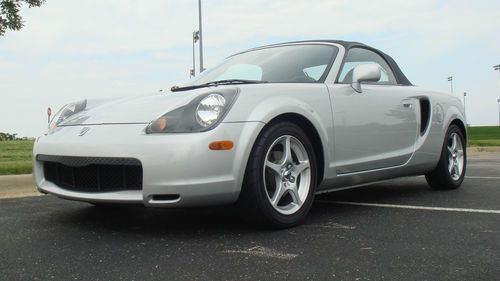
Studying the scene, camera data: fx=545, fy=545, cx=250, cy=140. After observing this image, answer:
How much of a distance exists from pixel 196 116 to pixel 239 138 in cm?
29

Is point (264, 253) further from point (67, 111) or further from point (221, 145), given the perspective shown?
point (67, 111)

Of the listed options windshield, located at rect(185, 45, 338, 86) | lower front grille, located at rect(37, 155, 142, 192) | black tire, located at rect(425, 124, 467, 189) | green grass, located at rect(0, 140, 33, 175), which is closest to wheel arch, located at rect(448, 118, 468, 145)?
black tire, located at rect(425, 124, 467, 189)

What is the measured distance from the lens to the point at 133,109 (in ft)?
11.6

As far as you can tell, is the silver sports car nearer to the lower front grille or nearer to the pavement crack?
the lower front grille

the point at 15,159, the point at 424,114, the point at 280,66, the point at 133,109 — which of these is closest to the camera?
the point at 133,109

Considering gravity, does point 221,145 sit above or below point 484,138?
above

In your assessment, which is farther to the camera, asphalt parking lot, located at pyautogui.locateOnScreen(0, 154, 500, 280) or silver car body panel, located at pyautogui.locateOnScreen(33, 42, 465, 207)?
silver car body panel, located at pyautogui.locateOnScreen(33, 42, 465, 207)

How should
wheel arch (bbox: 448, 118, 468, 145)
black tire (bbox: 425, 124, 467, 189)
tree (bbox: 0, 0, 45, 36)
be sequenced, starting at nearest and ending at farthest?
black tire (bbox: 425, 124, 467, 189), wheel arch (bbox: 448, 118, 468, 145), tree (bbox: 0, 0, 45, 36)

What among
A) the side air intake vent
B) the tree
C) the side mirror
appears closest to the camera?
the side mirror

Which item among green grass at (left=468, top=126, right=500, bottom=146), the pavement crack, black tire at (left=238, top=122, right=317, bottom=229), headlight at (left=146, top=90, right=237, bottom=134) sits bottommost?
green grass at (left=468, top=126, right=500, bottom=146)

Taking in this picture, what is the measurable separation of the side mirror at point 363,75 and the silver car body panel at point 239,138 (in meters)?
0.08

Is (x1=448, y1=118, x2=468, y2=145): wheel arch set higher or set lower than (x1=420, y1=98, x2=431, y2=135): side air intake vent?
lower

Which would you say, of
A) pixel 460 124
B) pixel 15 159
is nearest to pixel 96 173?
pixel 460 124

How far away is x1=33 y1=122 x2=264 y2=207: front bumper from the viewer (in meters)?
3.11
